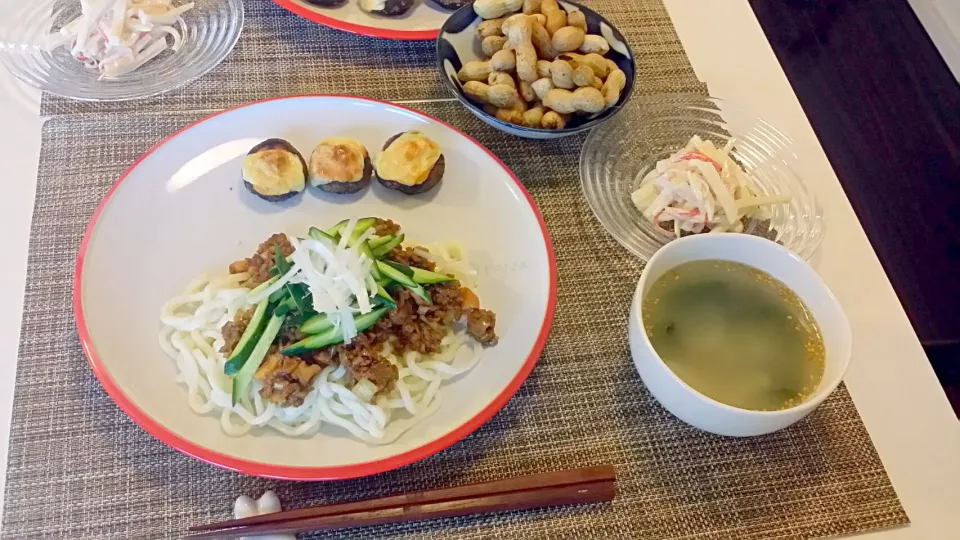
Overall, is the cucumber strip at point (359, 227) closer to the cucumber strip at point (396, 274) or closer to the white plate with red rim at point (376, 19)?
the cucumber strip at point (396, 274)

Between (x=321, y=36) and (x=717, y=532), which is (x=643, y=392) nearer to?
(x=717, y=532)

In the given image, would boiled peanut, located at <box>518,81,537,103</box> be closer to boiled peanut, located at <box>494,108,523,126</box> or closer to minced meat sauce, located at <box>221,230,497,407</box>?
boiled peanut, located at <box>494,108,523,126</box>

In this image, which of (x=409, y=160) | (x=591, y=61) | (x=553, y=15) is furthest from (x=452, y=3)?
(x=409, y=160)

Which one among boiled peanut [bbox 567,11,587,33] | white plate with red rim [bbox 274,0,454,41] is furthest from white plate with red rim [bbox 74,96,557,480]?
boiled peanut [bbox 567,11,587,33]

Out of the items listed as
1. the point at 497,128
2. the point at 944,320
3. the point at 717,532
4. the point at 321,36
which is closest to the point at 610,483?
the point at 717,532

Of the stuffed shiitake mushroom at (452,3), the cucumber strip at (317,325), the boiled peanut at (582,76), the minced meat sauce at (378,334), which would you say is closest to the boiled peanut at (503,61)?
the boiled peanut at (582,76)

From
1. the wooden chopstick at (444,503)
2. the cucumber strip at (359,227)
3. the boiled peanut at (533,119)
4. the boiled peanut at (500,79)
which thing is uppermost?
the boiled peanut at (500,79)
